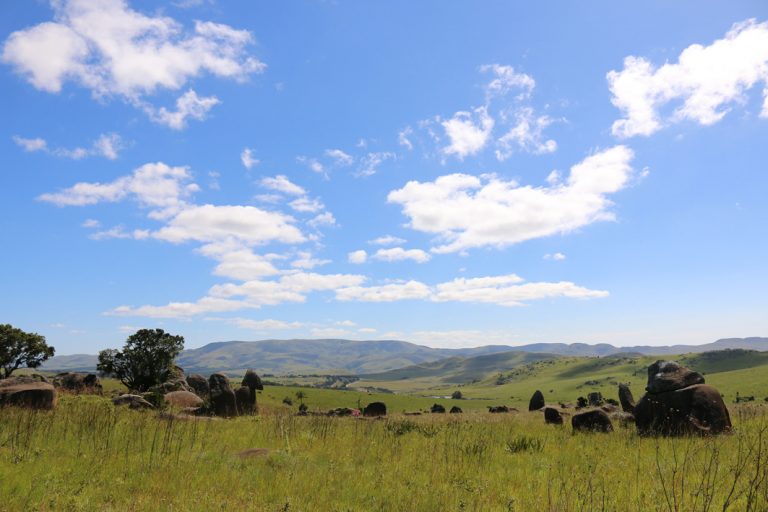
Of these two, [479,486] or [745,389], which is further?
[745,389]

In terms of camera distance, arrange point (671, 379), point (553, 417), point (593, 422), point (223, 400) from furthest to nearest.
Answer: point (223, 400) < point (553, 417) < point (593, 422) < point (671, 379)

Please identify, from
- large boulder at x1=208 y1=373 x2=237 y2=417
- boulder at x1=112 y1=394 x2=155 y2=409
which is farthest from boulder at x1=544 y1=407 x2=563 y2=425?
boulder at x1=112 y1=394 x2=155 y2=409

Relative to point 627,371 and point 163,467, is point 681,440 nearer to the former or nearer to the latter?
point 163,467

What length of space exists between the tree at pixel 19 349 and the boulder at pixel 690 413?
83.3 metres

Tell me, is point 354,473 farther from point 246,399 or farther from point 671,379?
point 246,399

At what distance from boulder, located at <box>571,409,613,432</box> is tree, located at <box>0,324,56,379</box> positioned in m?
80.5

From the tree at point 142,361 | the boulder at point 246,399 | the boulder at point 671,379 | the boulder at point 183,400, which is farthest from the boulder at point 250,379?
the boulder at point 671,379

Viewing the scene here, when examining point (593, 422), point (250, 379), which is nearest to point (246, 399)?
point (593, 422)

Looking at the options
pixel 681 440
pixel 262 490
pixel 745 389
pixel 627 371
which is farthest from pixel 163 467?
pixel 627 371

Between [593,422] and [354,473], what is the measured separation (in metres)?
12.9

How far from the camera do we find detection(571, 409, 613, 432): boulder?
1780cm

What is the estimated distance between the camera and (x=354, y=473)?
9.61 meters

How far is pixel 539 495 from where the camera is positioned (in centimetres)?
804

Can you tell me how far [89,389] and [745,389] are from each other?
10848 cm
